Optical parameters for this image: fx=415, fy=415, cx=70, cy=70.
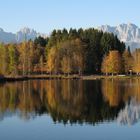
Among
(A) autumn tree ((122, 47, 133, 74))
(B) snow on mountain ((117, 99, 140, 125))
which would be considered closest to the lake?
(B) snow on mountain ((117, 99, 140, 125))

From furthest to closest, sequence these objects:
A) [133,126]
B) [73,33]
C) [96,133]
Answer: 1. [73,33]
2. [133,126]
3. [96,133]

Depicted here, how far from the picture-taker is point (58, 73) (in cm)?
15238

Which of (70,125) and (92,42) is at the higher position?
(92,42)

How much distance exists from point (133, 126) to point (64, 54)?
383 ft

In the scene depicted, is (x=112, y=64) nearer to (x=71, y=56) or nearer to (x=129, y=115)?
(x=71, y=56)

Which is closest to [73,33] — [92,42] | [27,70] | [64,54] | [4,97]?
[92,42]

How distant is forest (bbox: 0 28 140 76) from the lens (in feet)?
481

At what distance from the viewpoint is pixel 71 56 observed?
151875 mm

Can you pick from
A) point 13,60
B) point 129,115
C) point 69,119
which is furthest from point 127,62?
point 69,119

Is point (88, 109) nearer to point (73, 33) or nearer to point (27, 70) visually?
point (27, 70)

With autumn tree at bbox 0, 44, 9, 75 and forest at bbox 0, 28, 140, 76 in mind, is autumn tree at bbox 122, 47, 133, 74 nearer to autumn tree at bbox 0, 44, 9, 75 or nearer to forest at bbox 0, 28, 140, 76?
forest at bbox 0, 28, 140, 76

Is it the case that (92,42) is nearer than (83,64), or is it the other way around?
(83,64)

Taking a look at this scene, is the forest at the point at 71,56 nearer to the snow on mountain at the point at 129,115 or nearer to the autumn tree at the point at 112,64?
the autumn tree at the point at 112,64

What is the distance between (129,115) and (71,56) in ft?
358
